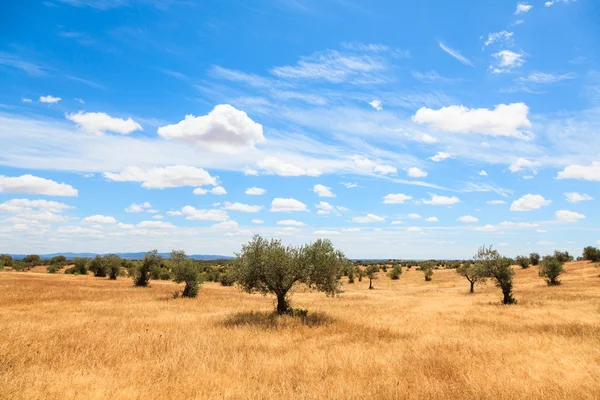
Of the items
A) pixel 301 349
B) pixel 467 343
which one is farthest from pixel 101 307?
pixel 467 343

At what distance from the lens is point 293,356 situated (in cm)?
1482

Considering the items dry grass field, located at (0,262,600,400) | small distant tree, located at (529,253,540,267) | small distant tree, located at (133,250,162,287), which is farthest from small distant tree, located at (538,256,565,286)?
small distant tree, located at (133,250,162,287)

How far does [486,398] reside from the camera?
998 centimetres

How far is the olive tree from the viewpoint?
25891mm

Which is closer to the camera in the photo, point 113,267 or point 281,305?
point 281,305

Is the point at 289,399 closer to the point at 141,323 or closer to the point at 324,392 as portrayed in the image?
the point at 324,392

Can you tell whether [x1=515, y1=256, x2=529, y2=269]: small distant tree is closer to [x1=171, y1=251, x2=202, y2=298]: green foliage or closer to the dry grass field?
the dry grass field

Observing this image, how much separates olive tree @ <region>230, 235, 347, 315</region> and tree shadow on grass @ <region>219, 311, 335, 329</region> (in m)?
1.90

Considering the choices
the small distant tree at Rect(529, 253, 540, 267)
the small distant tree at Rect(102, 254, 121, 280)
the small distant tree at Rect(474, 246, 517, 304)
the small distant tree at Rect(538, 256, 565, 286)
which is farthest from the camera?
the small distant tree at Rect(529, 253, 540, 267)

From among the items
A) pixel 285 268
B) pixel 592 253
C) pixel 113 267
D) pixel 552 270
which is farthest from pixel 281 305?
pixel 592 253

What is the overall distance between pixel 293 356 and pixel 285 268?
36.2 feet

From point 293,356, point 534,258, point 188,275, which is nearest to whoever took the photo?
point 293,356

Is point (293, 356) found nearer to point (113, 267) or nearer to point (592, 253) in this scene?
point (113, 267)

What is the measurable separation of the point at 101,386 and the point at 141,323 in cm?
1320
